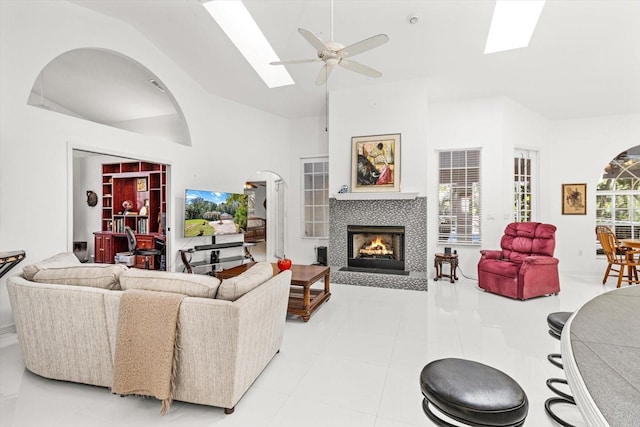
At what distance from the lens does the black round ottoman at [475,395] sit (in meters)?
1.04

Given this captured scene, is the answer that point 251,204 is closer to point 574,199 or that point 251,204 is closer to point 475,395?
point 574,199

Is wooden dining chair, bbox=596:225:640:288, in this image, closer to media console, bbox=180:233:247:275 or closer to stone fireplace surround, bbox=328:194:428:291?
stone fireplace surround, bbox=328:194:428:291

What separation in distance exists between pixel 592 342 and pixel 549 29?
467 centimetres

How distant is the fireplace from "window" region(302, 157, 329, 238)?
47.4 inches

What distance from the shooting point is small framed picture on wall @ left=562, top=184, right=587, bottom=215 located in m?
5.96

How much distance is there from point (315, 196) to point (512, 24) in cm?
449

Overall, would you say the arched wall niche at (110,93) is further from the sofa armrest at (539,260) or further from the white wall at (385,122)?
the sofa armrest at (539,260)

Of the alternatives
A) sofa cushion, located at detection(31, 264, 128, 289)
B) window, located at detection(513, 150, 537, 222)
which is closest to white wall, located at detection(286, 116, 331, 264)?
window, located at detection(513, 150, 537, 222)

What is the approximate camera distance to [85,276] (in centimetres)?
216

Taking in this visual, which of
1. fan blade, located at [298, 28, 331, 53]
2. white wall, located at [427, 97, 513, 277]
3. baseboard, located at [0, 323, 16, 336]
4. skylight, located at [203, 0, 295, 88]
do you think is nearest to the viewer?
fan blade, located at [298, 28, 331, 53]

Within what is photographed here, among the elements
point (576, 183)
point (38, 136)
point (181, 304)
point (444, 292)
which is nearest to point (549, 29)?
point (576, 183)

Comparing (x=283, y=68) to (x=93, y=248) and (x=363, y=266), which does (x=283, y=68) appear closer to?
(x=363, y=266)

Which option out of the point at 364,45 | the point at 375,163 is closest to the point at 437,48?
the point at 375,163

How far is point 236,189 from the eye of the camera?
6.18 meters
